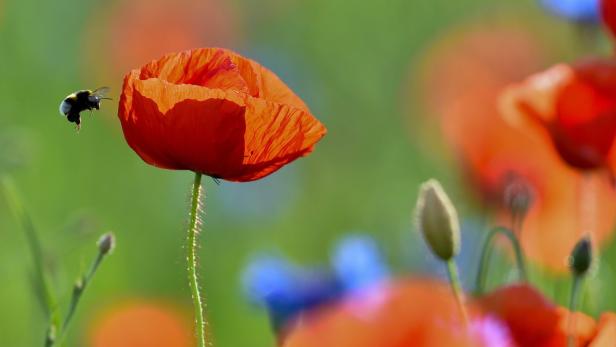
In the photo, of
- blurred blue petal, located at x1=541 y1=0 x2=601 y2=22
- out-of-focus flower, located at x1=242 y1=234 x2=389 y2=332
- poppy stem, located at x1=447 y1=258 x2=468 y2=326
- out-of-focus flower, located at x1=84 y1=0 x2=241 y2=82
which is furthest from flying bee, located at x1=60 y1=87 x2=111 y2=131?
out-of-focus flower, located at x1=84 y1=0 x2=241 y2=82

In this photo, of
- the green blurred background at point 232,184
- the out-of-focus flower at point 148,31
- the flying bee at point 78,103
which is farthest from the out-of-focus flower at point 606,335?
the out-of-focus flower at point 148,31

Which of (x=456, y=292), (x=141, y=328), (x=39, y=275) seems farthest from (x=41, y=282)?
(x=141, y=328)

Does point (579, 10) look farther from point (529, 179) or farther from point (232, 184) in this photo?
point (232, 184)

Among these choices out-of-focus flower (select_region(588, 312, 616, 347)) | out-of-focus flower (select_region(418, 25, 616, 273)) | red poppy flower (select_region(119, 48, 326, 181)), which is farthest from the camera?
out-of-focus flower (select_region(418, 25, 616, 273))

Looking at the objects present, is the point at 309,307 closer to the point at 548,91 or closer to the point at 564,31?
the point at 548,91

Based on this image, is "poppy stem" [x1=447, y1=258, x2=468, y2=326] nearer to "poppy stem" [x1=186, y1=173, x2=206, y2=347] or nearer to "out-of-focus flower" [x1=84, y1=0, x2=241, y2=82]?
"poppy stem" [x1=186, y1=173, x2=206, y2=347]

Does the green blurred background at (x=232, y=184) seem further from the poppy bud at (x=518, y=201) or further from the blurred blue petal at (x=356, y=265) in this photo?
the poppy bud at (x=518, y=201)
